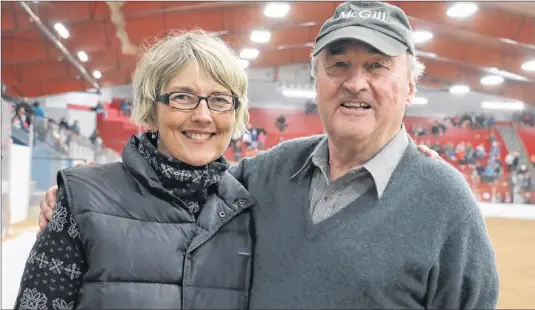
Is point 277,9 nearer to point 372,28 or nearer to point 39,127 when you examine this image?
point 39,127

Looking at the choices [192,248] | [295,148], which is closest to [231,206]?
[192,248]

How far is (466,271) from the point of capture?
36.2 inches

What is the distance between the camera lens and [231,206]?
0.99 metres

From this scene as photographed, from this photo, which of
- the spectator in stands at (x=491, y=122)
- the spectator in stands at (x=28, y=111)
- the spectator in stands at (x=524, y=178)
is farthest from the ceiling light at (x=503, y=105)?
the spectator in stands at (x=28, y=111)

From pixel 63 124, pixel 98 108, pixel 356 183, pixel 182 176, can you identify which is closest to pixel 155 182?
pixel 182 176

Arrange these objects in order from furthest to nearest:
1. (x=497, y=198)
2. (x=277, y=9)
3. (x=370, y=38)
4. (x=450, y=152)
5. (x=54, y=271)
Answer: (x=450, y=152), (x=277, y=9), (x=497, y=198), (x=370, y=38), (x=54, y=271)

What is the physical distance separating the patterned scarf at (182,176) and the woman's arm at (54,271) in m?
0.19

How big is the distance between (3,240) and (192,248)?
2620 mm

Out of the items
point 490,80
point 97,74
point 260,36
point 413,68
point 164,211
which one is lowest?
point 164,211

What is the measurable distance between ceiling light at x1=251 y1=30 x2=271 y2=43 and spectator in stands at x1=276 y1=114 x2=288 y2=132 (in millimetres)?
1043

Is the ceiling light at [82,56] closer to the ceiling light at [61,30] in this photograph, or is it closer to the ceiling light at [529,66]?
the ceiling light at [61,30]

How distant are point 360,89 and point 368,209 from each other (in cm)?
24

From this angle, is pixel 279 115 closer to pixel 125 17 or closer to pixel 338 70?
pixel 125 17

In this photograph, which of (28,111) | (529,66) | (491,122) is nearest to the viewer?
(529,66)
